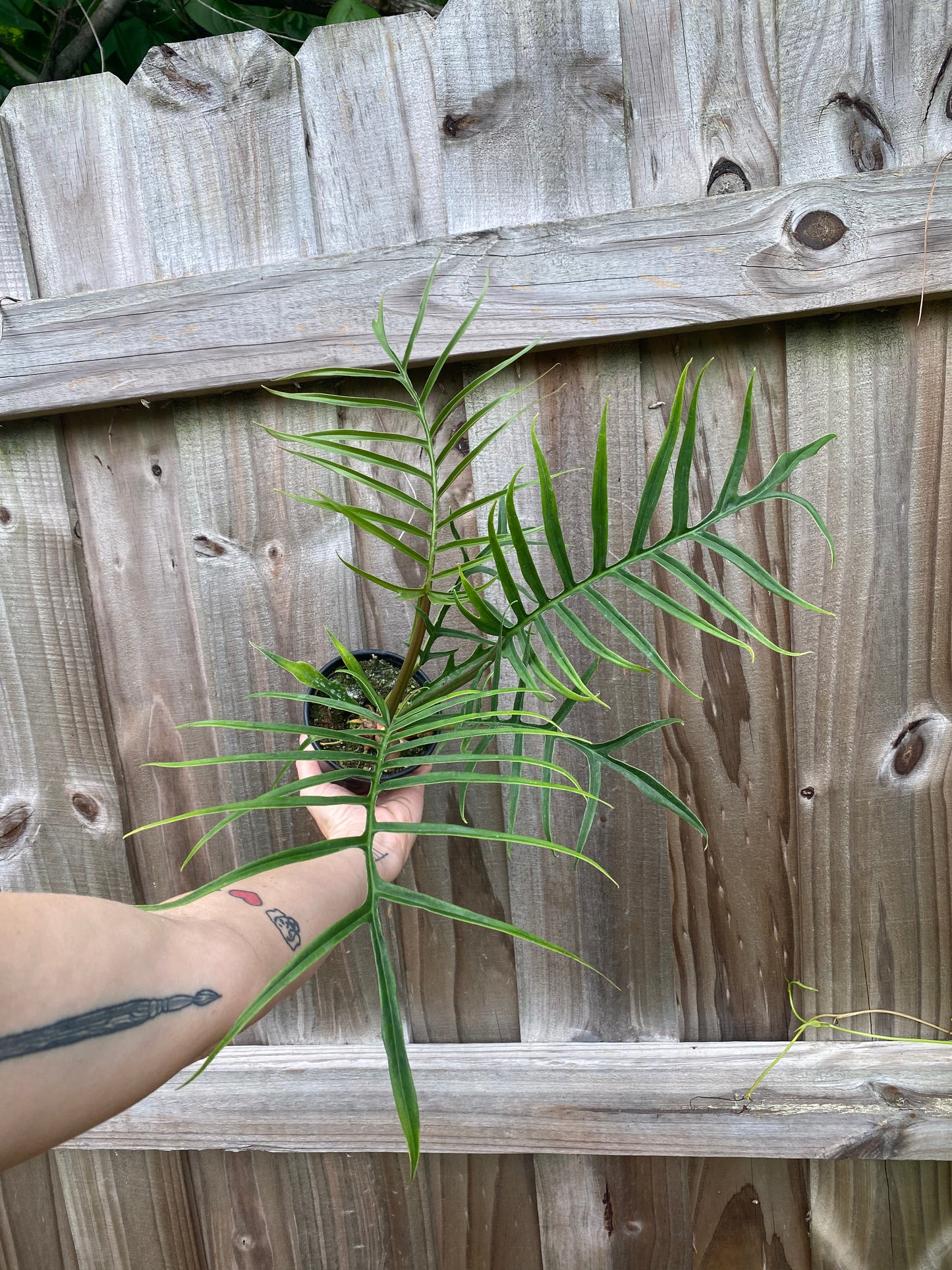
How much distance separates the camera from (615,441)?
29.5 inches

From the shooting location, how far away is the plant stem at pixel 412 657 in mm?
587

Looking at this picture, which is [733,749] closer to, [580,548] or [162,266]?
[580,548]

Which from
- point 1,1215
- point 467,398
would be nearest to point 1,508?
point 467,398

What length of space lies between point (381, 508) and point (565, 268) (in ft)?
0.99

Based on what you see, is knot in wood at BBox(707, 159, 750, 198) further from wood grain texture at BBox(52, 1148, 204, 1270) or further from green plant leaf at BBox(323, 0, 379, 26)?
wood grain texture at BBox(52, 1148, 204, 1270)

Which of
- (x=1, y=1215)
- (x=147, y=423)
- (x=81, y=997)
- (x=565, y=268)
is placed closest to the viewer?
(x=81, y=997)

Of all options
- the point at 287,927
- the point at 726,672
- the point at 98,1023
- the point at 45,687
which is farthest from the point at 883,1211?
the point at 45,687

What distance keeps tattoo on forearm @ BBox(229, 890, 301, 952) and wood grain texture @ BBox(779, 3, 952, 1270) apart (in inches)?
21.3

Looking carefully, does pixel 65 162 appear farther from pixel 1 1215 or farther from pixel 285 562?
pixel 1 1215

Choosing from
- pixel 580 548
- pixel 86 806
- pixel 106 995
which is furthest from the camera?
pixel 86 806

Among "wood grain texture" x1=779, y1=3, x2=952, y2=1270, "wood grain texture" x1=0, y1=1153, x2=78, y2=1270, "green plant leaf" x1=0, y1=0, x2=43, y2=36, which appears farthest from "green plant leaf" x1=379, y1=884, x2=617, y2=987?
"green plant leaf" x1=0, y1=0, x2=43, y2=36

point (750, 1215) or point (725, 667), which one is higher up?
point (725, 667)

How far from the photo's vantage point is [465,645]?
2.58 ft

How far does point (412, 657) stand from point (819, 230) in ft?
1.76
